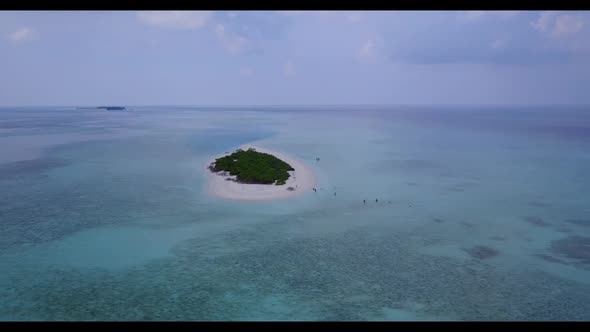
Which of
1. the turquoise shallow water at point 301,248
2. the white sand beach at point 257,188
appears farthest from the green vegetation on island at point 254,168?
the turquoise shallow water at point 301,248

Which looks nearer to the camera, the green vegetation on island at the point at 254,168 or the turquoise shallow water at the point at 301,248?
the turquoise shallow water at the point at 301,248

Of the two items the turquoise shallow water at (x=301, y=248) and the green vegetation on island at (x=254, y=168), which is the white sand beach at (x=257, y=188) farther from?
the turquoise shallow water at (x=301, y=248)

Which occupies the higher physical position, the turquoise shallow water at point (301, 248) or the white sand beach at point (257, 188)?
the white sand beach at point (257, 188)

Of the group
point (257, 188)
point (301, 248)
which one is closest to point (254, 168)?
point (257, 188)

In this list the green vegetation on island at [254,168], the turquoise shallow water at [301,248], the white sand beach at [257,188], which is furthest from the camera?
the green vegetation on island at [254,168]

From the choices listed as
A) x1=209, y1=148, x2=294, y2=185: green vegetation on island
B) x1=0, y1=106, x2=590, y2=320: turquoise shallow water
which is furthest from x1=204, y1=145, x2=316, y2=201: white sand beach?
x1=0, y1=106, x2=590, y2=320: turquoise shallow water

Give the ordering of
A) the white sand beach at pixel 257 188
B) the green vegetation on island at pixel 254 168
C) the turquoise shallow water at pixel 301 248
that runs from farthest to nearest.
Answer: the green vegetation on island at pixel 254 168, the white sand beach at pixel 257 188, the turquoise shallow water at pixel 301 248

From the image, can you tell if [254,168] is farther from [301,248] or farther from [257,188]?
[301,248]

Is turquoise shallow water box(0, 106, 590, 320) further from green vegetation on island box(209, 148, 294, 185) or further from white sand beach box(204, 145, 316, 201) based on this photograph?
green vegetation on island box(209, 148, 294, 185)

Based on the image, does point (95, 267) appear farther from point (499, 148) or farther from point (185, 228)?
point (499, 148)
